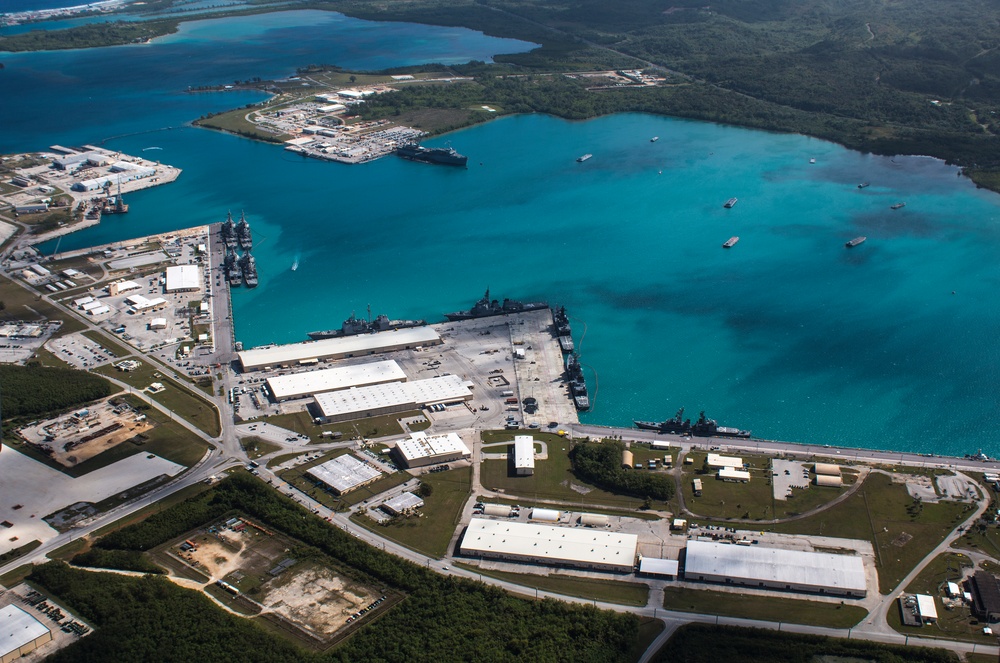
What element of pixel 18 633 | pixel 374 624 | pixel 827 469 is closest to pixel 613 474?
→ pixel 827 469

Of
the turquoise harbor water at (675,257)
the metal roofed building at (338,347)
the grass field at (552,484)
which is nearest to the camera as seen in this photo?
the grass field at (552,484)

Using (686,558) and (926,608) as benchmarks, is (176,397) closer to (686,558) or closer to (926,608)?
(686,558)

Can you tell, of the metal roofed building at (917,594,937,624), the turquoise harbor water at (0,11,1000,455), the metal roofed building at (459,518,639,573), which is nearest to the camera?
the metal roofed building at (917,594,937,624)

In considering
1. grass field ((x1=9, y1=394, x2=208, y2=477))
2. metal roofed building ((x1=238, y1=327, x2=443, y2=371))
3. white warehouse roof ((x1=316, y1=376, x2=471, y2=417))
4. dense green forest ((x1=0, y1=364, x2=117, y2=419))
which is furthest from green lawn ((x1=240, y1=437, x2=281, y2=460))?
dense green forest ((x1=0, y1=364, x2=117, y2=419))

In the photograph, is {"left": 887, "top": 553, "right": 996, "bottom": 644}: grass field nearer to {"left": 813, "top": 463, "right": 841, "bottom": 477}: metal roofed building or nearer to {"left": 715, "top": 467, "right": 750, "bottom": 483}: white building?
{"left": 813, "top": 463, "right": 841, "bottom": 477}: metal roofed building

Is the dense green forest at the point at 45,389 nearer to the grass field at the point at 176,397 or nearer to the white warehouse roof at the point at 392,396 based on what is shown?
the grass field at the point at 176,397

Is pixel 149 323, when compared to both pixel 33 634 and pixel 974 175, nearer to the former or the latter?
pixel 33 634

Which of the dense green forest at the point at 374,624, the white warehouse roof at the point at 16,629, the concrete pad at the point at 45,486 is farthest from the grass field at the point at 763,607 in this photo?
the concrete pad at the point at 45,486
